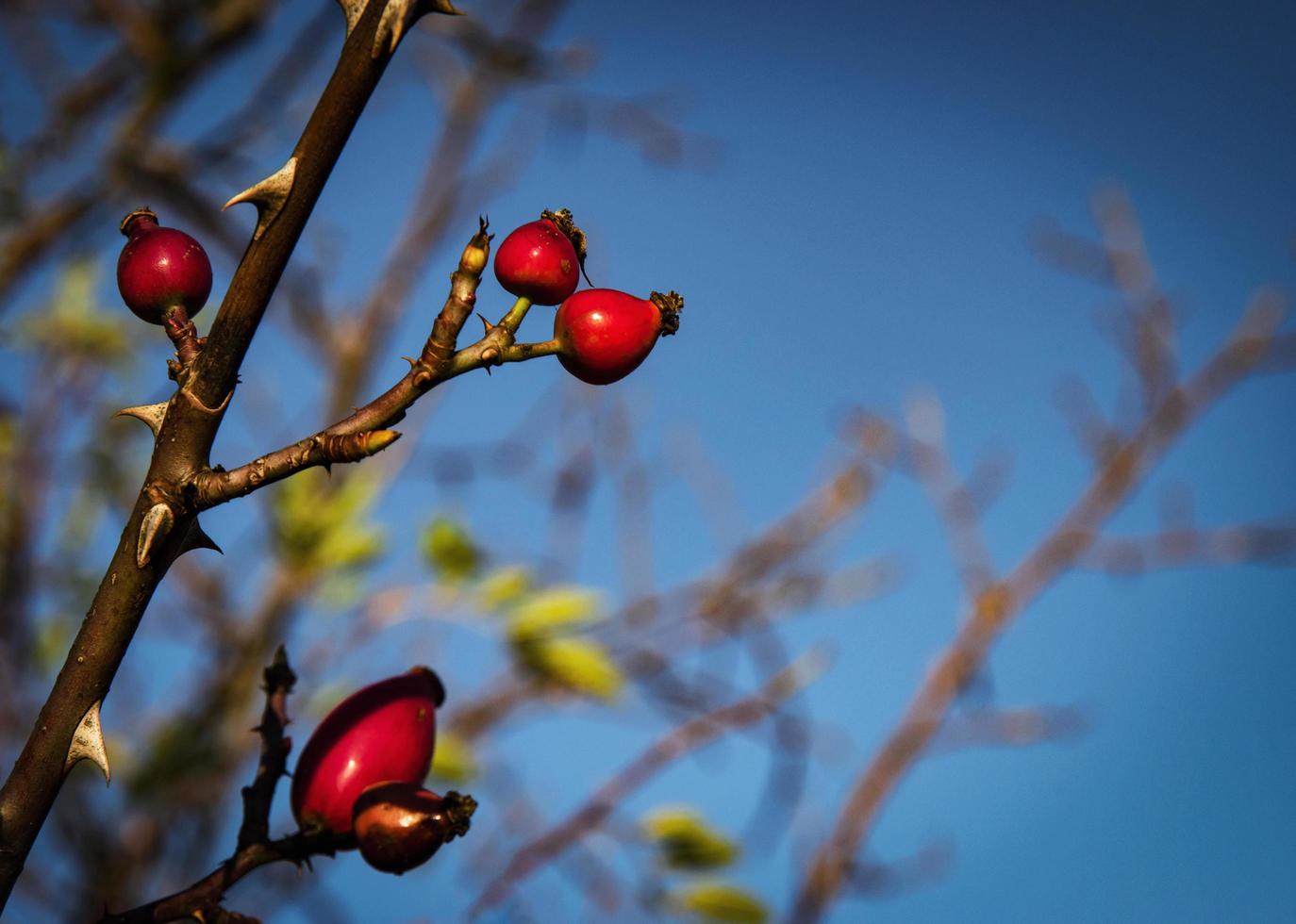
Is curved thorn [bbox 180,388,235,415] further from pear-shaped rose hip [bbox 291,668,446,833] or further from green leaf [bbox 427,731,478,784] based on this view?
green leaf [bbox 427,731,478,784]

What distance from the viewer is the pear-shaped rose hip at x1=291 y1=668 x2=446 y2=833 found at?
76 cm

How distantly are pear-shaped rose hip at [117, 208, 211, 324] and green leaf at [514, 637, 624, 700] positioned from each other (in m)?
1.19

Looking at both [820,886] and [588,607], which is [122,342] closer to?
[588,607]

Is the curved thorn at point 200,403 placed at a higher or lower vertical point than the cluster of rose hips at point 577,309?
lower

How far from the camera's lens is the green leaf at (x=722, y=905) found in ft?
5.63

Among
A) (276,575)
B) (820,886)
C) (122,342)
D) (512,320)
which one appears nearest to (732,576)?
(820,886)

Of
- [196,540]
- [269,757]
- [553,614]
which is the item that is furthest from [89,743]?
[553,614]

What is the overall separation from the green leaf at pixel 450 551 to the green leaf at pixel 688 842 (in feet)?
1.65

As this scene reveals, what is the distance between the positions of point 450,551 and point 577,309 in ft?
4.07

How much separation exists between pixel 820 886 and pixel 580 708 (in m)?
0.75

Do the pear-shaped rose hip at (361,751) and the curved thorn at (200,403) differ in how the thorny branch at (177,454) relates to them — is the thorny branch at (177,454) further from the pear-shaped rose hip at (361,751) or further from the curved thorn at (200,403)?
the pear-shaped rose hip at (361,751)

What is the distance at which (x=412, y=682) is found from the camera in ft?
2.76

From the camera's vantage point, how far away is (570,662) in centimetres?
180

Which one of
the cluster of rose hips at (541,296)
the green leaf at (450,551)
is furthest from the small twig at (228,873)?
the green leaf at (450,551)
